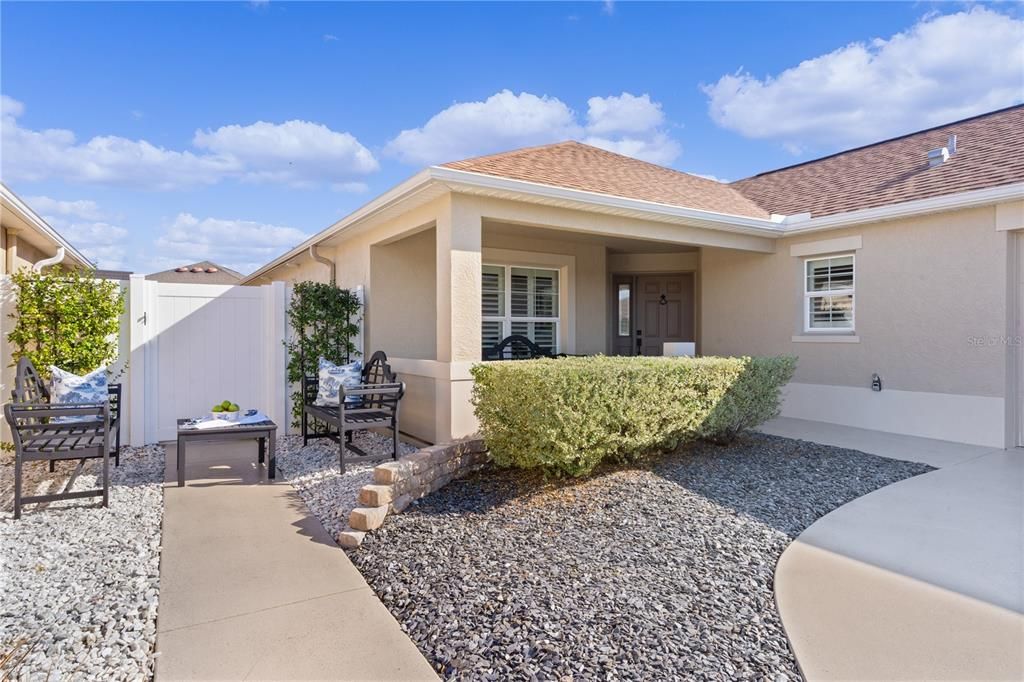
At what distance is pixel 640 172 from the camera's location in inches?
396


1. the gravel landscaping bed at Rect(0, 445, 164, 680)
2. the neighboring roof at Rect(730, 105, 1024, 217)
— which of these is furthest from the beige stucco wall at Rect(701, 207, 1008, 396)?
the gravel landscaping bed at Rect(0, 445, 164, 680)

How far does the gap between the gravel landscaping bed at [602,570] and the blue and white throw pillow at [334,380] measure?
2762 millimetres

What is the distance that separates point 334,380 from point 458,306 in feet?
7.09

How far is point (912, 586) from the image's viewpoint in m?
3.34

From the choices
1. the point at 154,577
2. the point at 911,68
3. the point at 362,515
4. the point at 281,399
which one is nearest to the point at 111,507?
the point at 154,577

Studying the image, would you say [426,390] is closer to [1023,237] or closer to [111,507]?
[111,507]

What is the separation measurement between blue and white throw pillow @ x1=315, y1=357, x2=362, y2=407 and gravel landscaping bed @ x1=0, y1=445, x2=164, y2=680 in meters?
2.32

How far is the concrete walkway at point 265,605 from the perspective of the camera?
259 cm

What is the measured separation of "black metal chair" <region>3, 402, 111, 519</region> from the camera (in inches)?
177

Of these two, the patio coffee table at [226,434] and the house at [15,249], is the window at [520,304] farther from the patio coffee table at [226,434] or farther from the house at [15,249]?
the house at [15,249]

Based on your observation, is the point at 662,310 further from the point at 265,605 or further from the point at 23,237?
the point at 23,237

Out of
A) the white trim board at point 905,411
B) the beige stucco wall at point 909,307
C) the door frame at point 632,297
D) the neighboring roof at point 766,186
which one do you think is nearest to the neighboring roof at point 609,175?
the neighboring roof at point 766,186

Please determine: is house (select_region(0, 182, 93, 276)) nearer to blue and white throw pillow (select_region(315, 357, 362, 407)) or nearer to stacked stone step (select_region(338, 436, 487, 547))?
blue and white throw pillow (select_region(315, 357, 362, 407))

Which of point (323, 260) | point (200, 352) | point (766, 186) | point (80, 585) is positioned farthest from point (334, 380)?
point (766, 186)
